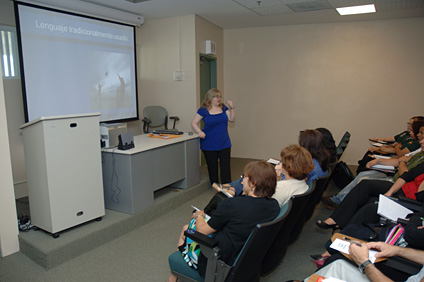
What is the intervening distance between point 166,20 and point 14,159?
3200 mm

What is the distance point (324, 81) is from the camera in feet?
20.0

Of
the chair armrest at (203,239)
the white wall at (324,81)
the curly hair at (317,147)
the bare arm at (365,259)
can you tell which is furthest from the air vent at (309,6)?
the chair armrest at (203,239)

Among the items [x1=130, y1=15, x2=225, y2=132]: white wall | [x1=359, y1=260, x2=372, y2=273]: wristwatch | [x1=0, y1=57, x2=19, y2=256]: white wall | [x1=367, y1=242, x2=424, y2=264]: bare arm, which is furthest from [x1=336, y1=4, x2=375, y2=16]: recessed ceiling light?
[x1=0, y1=57, x2=19, y2=256]: white wall

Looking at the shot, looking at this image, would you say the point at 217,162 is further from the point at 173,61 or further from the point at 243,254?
the point at 243,254

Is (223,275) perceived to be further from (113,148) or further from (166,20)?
(166,20)

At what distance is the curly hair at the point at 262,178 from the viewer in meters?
1.93

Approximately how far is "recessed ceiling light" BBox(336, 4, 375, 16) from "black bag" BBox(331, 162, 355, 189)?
2352mm

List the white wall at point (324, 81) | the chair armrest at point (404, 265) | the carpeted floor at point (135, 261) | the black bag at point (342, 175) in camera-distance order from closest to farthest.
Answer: the chair armrest at point (404, 265) → the carpeted floor at point (135, 261) → the black bag at point (342, 175) → the white wall at point (324, 81)

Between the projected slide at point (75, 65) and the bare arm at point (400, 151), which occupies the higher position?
the projected slide at point (75, 65)

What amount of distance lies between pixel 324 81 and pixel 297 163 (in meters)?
4.15

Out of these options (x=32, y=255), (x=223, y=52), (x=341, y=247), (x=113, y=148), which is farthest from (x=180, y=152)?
(x=223, y=52)

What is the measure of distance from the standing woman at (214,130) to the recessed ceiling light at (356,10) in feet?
7.92

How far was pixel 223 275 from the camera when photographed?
1792 millimetres

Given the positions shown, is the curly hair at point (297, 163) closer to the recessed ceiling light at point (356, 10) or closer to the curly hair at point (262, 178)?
the curly hair at point (262, 178)
